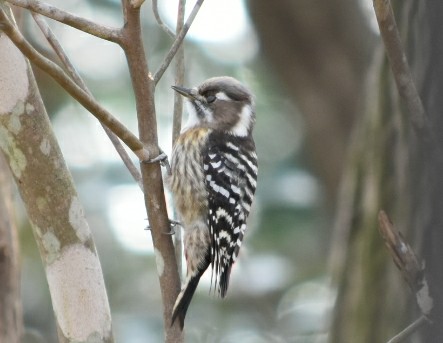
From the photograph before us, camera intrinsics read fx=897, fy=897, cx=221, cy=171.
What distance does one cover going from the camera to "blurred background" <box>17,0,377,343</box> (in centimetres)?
778

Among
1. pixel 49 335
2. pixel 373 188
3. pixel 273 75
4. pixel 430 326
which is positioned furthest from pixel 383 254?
pixel 273 75

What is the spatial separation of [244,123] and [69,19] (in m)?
2.39

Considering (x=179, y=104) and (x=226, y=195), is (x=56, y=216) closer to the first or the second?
(x=179, y=104)

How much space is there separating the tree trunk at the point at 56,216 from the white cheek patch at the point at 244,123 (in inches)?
72.7

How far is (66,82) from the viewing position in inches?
107

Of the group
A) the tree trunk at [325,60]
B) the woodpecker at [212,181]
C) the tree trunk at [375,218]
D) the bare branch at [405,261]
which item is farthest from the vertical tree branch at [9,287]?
the tree trunk at [325,60]

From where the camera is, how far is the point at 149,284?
8.91 meters

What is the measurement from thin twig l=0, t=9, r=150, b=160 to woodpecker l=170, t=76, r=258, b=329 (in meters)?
Result: 1.26

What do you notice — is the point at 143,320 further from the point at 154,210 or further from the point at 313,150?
the point at 154,210

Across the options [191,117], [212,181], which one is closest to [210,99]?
[191,117]

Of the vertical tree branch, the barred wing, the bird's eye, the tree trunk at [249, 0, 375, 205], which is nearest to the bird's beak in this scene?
the bird's eye

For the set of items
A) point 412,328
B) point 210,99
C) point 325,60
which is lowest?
point 412,328

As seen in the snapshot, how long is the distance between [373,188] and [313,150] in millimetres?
4430

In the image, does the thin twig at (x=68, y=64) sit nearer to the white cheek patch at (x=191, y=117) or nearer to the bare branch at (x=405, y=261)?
the bare branch at (x=405, y=261)
